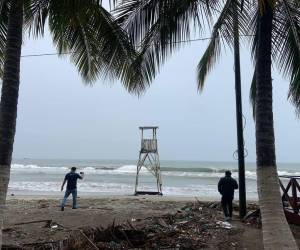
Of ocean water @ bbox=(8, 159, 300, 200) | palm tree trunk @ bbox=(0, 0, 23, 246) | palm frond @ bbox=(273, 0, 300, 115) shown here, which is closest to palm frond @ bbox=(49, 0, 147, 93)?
palm tree trunk @ bbox=(0, 0, 23, 246)

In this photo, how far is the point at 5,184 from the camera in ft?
24.2

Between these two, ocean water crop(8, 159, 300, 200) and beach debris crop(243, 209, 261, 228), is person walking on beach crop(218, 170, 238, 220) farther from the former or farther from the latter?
ocean water crop(8, 159, 300, 200)

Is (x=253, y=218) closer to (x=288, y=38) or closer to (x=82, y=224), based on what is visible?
(x=82, y=224)

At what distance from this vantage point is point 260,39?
7.70 m

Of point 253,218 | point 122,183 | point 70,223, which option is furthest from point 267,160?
point 122,183

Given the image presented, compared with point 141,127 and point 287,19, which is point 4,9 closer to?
point 287,19

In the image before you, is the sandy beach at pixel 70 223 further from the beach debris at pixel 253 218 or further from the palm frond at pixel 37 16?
the palm frond at pixel 37 16

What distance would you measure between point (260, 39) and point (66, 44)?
4.40 metres

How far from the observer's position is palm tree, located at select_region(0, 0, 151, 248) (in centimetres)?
737

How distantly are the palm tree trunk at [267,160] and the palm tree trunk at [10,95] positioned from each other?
364cm

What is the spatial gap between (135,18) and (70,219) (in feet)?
25.1

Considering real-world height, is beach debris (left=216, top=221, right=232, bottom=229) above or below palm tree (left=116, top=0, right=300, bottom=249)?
below

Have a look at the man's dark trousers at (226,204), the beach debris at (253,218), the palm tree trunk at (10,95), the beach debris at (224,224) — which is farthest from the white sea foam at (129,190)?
the palm tree trunk at (10,95)

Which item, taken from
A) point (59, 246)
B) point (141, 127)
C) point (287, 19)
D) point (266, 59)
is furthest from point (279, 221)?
point (141, 127)
